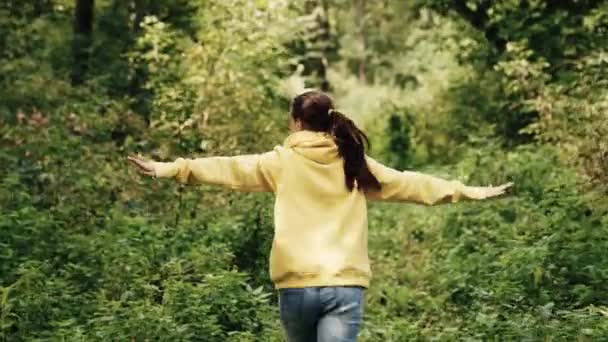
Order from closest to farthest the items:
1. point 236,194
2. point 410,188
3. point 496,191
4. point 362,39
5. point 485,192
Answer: point 410,188 → point 485,192 → point 496,191 → point 236,194 → point 362,39

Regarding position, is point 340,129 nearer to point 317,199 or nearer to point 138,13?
point 317,199

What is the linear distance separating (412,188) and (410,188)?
1 cm

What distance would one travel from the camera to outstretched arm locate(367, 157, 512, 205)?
15.7ft

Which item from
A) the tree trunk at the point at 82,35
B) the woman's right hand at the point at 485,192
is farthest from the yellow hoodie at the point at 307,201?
the tree trunk at the point at 82,35

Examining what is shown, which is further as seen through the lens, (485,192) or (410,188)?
(485,192)

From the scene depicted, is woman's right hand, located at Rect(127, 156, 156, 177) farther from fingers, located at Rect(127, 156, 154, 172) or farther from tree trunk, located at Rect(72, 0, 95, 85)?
tree trunk, located at Rect(72, 0, 95, 85)

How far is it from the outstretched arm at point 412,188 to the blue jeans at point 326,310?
567 millimetres

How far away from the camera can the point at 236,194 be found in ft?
36.4

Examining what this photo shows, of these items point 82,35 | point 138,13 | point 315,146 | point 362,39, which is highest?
point 362,39

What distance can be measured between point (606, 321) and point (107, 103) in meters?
8.90

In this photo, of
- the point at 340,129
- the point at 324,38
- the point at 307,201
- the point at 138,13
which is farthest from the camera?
the point at 324,38

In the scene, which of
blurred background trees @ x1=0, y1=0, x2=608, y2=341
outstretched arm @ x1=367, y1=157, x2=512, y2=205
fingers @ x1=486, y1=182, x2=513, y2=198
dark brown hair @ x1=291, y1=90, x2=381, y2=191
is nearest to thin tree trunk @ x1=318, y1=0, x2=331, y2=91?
blurred background trees @ x1=0, y1=0, x2=608, y2=341

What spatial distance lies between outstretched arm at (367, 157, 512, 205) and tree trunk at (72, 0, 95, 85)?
12.9 m

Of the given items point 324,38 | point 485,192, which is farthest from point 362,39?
point 485,192
